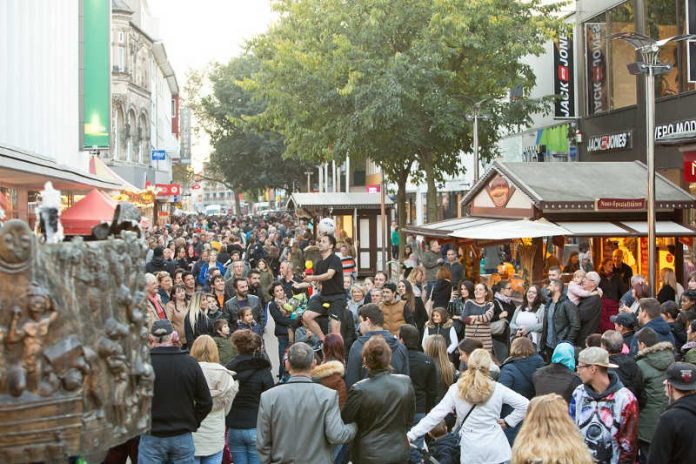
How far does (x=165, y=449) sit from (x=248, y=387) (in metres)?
1.25

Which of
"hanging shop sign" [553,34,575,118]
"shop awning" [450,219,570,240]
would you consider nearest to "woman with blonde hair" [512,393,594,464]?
"shop awning" [450,219,570,240]

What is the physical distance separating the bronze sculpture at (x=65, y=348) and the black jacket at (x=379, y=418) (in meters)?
2.83

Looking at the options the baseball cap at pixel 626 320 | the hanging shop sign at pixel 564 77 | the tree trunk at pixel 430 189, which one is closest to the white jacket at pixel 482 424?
the baseball cap at pixel 626 320

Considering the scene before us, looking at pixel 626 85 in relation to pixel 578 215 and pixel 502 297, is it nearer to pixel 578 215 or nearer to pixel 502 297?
pixel 578 215

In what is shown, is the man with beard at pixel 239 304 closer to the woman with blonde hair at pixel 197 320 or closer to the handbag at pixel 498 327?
the woman with blonde hair at pixel 197 320

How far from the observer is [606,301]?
1407 centimetres

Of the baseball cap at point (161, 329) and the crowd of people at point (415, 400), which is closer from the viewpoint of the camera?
the crowd of people at point (415, 400)

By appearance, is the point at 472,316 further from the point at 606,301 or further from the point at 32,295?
the point at 32,295

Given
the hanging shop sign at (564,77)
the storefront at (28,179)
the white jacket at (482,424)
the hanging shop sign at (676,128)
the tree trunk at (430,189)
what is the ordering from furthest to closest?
the tree trunk at (430,189)
the hanging shop sign at (564,77)
the hanging shop sign at (676,128)
the storefront at (28,179)
the white jacket at (482,424)

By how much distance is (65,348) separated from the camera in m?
3.86

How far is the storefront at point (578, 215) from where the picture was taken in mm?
18844

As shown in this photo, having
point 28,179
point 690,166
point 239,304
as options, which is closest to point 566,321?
point 239,304

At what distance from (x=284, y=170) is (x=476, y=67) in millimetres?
39644

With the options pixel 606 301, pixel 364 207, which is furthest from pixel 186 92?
pixel 606 301
